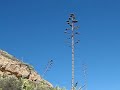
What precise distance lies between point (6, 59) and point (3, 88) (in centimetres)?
1239

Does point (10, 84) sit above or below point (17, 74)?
below

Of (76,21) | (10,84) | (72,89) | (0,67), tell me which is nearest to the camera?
(72,89)

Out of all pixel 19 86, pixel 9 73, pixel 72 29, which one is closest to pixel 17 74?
pixel 9 73

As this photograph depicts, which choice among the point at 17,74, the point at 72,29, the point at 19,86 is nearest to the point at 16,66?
the point at 17,74

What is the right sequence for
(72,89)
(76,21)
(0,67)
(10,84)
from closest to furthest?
(72,89)
(76,21)
(10,84)
(0,67)

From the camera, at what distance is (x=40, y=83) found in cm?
5156

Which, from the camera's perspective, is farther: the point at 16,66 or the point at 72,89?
the point at 16,66

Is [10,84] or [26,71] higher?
[26,71]

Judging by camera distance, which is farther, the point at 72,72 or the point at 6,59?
the point at 6,59

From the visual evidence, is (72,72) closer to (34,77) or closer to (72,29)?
(72,29)

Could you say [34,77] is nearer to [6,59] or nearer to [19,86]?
[6,59]

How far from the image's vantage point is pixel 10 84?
134 ft

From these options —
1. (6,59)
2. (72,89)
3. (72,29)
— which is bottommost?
(72,89)

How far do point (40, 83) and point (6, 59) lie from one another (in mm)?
5302
